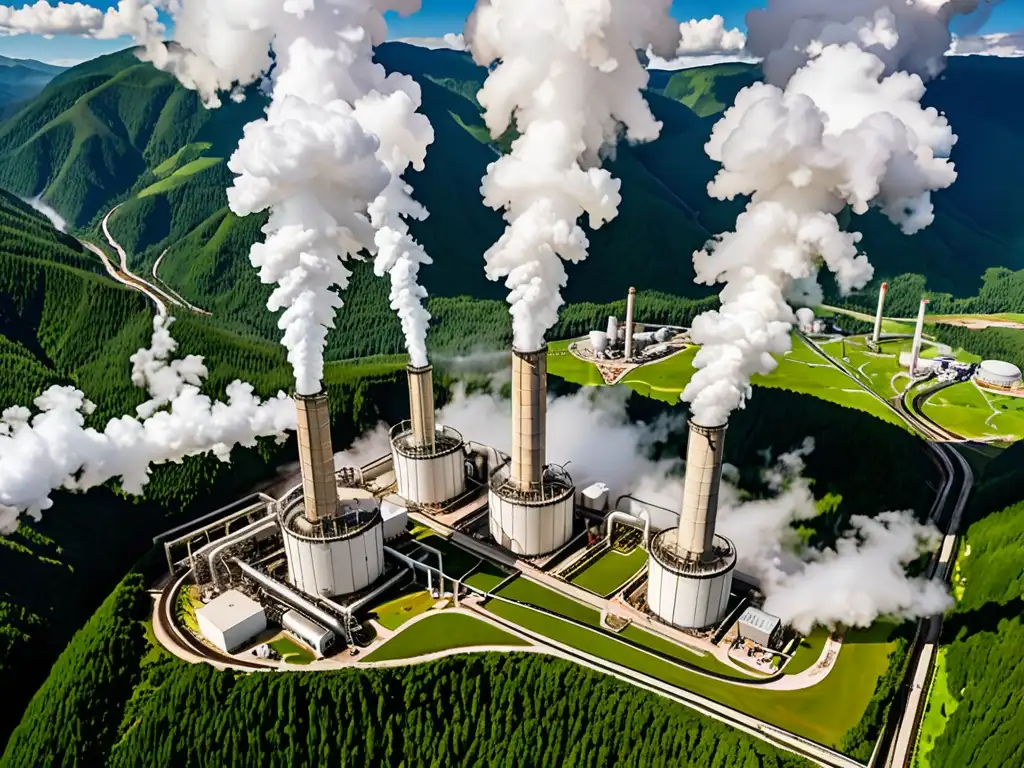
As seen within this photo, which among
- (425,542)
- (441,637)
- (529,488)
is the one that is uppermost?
(529,488)

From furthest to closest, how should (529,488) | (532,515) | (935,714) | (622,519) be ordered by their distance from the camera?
1. (622,519)
2. (529,488)
3. (532,515)
4. (935,714)

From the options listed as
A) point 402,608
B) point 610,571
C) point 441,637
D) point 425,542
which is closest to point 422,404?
point 425,542

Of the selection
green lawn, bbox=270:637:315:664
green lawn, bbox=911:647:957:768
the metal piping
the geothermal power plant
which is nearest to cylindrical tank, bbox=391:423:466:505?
the geothermal power plant

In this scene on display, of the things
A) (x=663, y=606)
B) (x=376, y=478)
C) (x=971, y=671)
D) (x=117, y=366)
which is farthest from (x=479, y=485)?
(x=117, y=366)

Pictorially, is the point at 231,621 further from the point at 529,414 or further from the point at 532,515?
the point at 529,414

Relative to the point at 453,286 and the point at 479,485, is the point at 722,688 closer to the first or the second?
the point at 479,485

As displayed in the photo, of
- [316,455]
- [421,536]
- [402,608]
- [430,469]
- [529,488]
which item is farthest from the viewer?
[430,469]

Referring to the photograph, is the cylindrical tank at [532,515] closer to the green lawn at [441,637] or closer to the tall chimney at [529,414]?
the tall chimney at [529,414]
